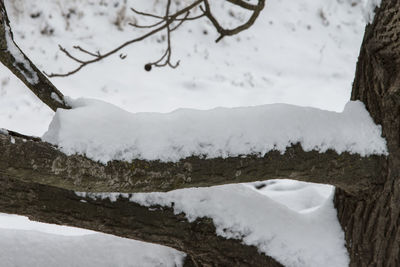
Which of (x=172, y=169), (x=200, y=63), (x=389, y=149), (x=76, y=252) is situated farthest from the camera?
(x=200, y=63)

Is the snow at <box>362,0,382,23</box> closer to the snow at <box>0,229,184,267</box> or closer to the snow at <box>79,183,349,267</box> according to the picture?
the snow at <box>79,183,349,267</box>

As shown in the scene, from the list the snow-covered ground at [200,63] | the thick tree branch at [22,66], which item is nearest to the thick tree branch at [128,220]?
the thick tree branch at [22,66]

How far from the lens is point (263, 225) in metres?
1.56

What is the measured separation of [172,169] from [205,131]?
0.48 ft

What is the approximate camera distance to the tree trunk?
1.40m

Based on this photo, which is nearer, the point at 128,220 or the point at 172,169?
the point at 172,169

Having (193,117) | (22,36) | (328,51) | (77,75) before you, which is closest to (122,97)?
(77,75)

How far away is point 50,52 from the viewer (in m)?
5.37

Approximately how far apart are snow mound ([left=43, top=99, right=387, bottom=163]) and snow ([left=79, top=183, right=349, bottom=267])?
0.33 m

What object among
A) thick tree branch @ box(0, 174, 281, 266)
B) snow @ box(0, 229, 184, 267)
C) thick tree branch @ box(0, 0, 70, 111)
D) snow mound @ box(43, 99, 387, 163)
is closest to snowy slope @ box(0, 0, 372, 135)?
snow @ box(0, 229, 184, 267)

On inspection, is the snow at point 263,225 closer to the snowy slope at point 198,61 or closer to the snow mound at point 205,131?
the snow mound at point 205,131

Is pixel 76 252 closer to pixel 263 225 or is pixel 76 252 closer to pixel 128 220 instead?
pixel 128 220

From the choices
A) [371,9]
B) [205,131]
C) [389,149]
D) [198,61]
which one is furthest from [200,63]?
[205,131]

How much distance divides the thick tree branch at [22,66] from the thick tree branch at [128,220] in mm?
274
